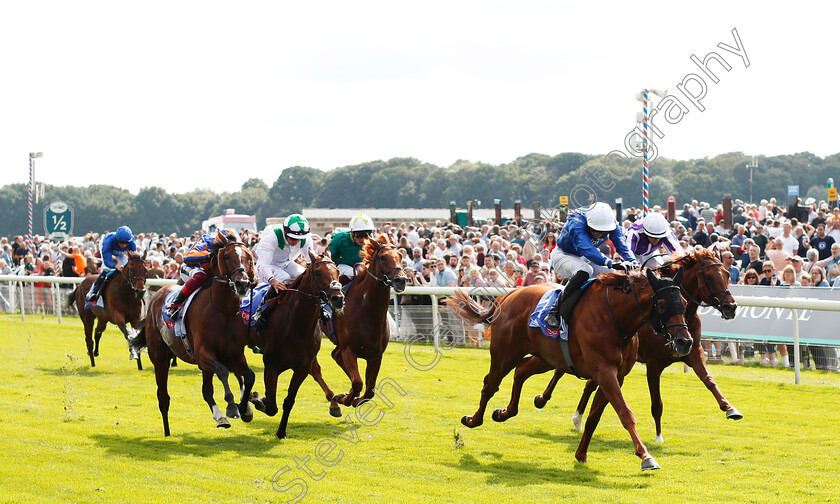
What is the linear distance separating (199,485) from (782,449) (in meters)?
4.01

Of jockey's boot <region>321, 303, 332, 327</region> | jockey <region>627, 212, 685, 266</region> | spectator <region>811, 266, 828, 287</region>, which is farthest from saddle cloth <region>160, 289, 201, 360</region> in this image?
spectator <region>811, 266, 828, 287</region>

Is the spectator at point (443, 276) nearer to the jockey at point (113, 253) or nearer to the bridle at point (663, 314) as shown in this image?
the jockey at point (113, 253)

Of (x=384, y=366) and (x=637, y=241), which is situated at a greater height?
(x=637, y=241)

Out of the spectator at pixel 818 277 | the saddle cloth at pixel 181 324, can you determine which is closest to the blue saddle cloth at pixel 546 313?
the saddle cloth at pixel 181 324

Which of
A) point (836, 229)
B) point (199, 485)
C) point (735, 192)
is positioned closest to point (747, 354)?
point (836, 229)

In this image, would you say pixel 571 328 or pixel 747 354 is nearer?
pixel 571 328

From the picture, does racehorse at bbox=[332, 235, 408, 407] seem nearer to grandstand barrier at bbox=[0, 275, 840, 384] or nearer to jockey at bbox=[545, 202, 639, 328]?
jockey at bbox=[545, 202, 639, 328]

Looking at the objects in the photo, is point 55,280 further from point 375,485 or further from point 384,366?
point 375,485

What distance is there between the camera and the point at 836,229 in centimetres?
1288

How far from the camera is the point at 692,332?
7508 mm

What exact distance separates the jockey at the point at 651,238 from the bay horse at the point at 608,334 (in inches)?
42.2

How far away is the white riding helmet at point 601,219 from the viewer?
6.76 meters

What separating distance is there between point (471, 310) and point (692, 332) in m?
1.72

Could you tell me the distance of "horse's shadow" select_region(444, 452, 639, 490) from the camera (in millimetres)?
5918
